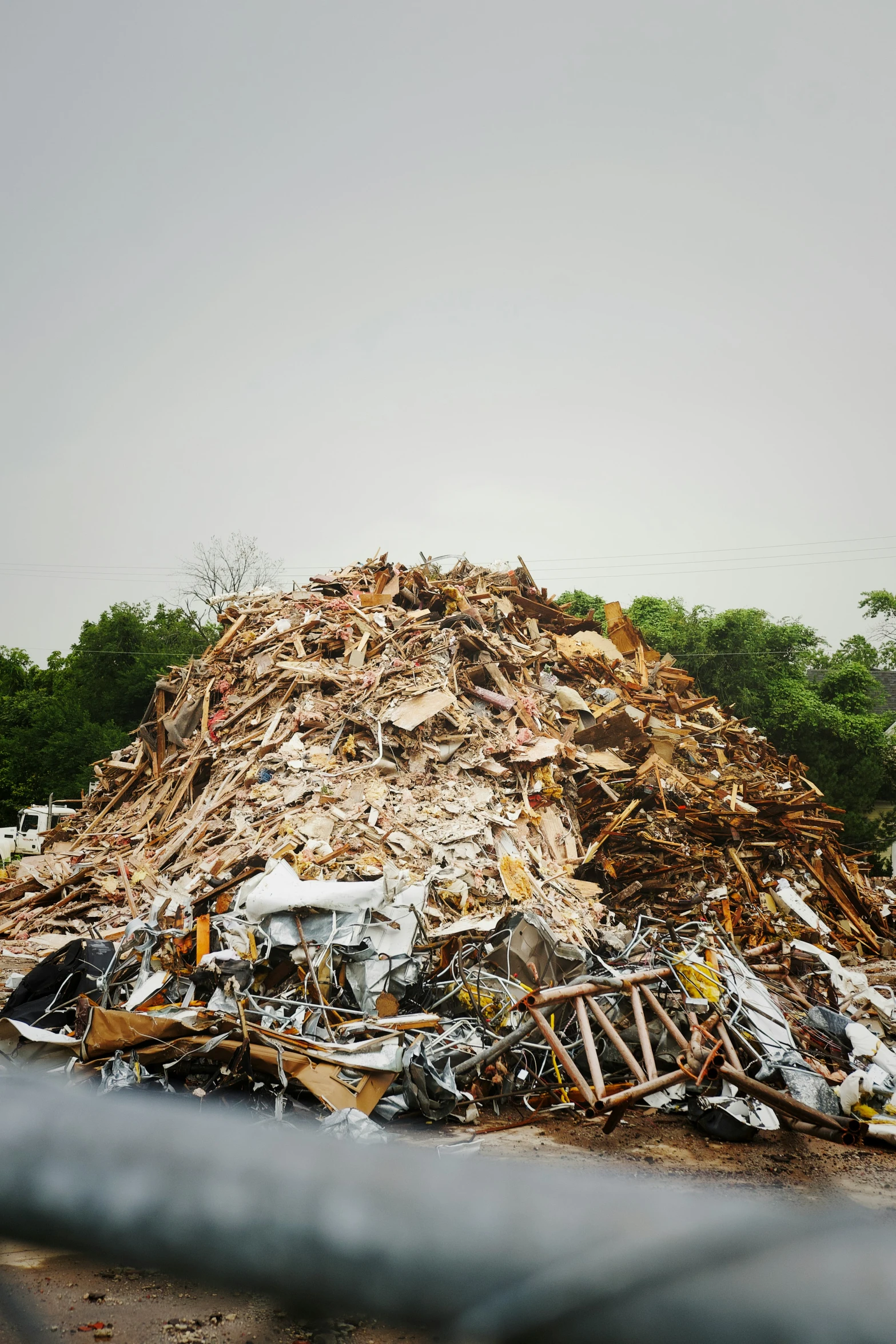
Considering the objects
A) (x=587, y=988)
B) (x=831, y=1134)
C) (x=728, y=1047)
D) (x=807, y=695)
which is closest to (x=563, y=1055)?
(x=587, y=988)

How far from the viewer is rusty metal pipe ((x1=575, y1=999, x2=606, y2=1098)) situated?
5.73m

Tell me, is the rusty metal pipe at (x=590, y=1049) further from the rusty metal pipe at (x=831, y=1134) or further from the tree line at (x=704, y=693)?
the tree line at (x=704, y=693)

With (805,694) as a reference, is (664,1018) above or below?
below

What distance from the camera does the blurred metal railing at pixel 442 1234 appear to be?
41cm

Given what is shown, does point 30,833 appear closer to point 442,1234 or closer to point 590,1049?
point 590,1049

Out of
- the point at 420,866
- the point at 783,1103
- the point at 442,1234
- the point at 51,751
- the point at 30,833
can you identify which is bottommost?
the point at 783,1103

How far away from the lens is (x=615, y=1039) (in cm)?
611

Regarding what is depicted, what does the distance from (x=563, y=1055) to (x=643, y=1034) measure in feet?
2.59

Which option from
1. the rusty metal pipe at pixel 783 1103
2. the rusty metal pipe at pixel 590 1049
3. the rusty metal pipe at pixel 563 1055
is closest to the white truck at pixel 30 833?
the rusty metal pipe at pixel 563 1055

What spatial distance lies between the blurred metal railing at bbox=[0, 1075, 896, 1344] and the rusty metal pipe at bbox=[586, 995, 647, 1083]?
609 cm

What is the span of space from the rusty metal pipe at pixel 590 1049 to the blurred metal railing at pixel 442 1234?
581 cm

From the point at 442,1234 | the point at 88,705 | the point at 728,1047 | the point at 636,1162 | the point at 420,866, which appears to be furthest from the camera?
the point at 88,705

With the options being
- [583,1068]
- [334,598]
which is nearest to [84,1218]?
[583,1068]

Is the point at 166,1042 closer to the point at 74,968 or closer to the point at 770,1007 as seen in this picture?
the point at 74,968
